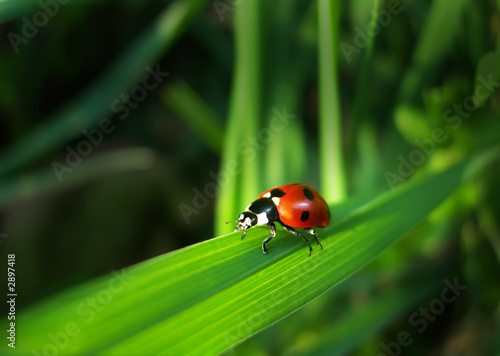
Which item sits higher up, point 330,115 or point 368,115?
point 368,115

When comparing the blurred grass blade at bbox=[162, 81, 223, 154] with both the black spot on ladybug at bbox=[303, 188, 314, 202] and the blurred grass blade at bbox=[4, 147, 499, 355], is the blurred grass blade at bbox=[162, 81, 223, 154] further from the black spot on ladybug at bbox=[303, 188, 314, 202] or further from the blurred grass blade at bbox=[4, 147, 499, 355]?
the blurred grass blade at bbox=[4, 147, 499, 355]

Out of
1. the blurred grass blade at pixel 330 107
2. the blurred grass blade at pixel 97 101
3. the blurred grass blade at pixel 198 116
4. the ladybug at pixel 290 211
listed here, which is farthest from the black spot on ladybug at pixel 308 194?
the blurred grass blade at pixel 97 101

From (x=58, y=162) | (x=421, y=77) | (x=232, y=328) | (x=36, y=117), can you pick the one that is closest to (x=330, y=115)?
(x=421, y=77)

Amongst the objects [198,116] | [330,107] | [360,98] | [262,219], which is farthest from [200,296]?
[198,116]

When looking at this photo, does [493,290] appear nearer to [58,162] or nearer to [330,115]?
[330,115]

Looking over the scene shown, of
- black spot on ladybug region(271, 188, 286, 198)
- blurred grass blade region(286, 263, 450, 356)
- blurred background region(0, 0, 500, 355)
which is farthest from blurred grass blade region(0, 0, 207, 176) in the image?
blurred grass blade region(286, 263, 450, 356)

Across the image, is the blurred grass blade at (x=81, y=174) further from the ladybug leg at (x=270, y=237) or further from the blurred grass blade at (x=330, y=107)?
the ladybug leg at (x=270, y=237)
